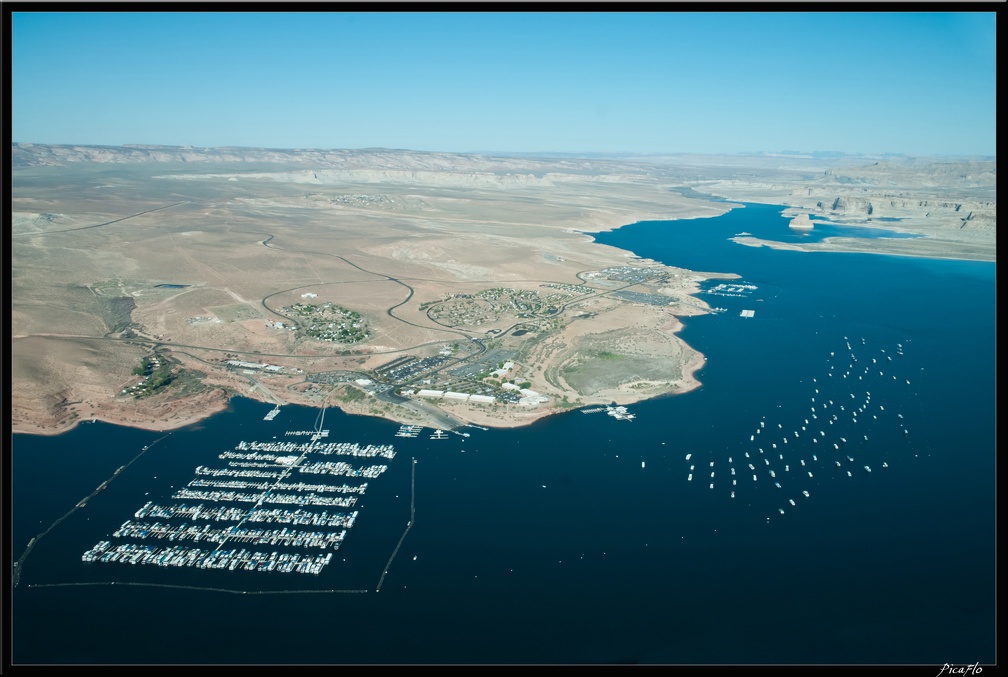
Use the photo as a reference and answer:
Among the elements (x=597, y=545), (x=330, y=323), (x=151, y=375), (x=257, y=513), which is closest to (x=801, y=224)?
(x=330, y=323)

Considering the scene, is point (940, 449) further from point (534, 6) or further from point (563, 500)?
point (534, 6)

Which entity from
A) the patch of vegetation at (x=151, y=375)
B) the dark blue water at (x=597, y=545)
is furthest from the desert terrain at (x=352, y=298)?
the dark blue water at (x=597, y=545)


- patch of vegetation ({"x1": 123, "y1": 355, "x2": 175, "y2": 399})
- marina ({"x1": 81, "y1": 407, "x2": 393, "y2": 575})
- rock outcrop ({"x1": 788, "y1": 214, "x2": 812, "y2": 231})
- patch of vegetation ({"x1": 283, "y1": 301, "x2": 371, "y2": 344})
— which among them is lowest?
marina ({"x1": 81, "y1": 407, "x2": 393, "y2": 575})

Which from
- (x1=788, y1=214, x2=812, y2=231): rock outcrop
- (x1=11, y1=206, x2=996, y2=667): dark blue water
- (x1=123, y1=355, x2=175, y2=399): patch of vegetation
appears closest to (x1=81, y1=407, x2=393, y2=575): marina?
(x1=11, y1=206, x2=996, y2=667): dark blue water

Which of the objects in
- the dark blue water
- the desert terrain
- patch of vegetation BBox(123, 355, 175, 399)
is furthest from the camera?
the desert terrain

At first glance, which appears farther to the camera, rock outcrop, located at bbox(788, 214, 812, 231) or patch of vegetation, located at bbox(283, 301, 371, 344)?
rock outcrop, located at bbox(788, 214, 812, 231)

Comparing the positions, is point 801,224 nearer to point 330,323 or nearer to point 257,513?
point 330,323

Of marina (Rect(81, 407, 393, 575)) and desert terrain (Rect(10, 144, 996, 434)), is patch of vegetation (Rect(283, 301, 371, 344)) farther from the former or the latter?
marina (Rect(81, 407, 393, 575))
